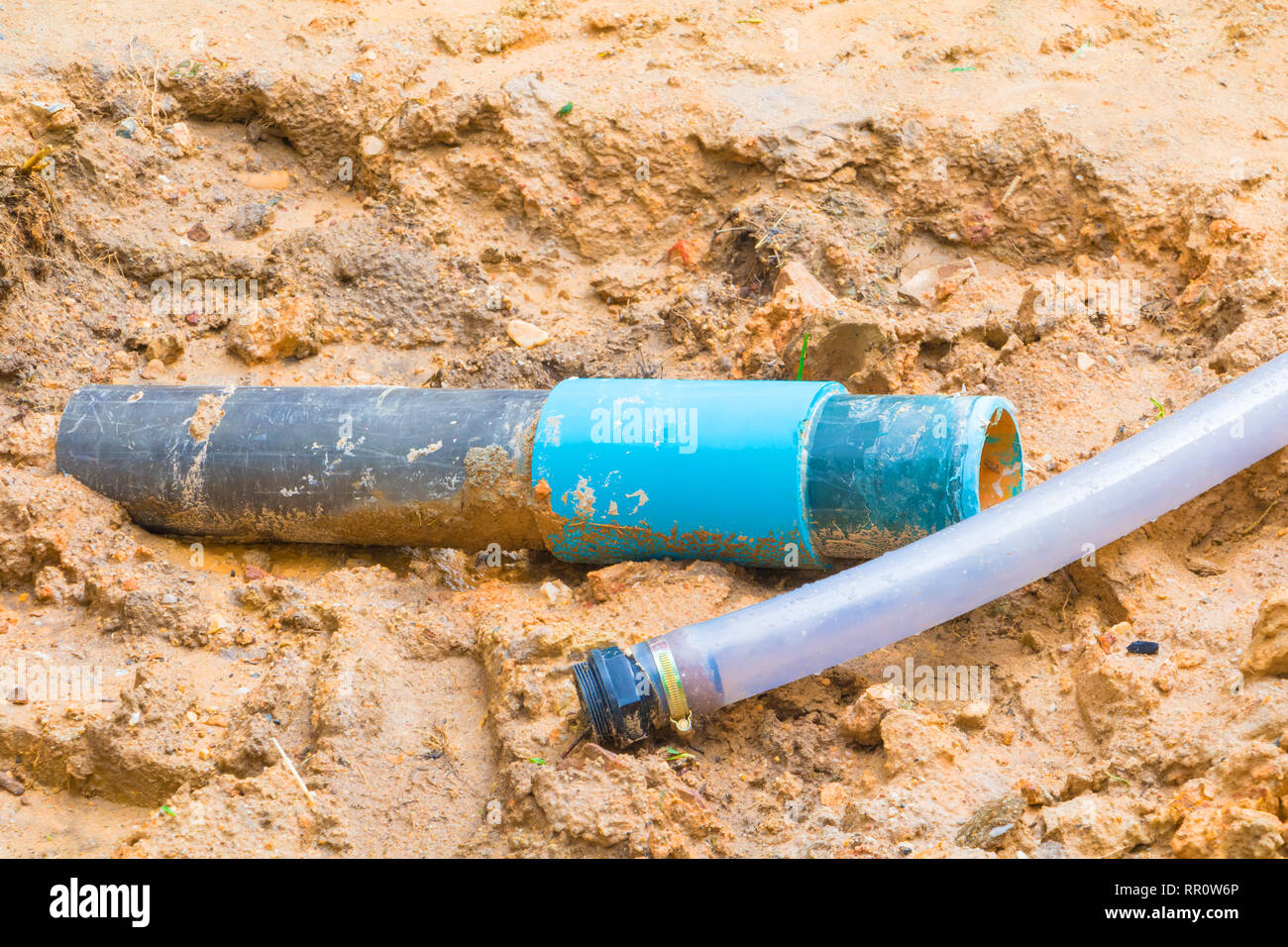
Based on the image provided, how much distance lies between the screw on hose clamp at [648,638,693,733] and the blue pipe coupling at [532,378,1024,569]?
2.02ft

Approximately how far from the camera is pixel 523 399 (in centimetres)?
366

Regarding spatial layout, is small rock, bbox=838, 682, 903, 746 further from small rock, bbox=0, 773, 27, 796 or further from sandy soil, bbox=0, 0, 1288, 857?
small rock, bbox=0, 773, 27, 796

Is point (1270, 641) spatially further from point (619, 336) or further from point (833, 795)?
point (619, 336)

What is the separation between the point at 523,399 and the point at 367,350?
114 cm

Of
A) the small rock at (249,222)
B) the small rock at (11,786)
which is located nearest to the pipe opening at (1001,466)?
the small rock at (11,786)

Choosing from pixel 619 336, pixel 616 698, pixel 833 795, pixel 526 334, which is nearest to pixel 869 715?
pixel 833 795

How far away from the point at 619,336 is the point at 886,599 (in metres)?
1.94

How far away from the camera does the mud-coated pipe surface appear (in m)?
3.57

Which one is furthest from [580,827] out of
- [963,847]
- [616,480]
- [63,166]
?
[63,166]

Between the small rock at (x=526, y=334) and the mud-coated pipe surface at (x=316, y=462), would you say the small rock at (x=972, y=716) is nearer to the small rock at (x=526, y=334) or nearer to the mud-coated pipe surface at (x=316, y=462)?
the mud-coated pipe surface at (x=316, y=462)

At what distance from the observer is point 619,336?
452cm

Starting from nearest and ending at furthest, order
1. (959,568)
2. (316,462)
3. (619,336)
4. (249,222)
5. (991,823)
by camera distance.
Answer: (991,823)
(959,568)
(316,462)
(619,336)
(249,222)

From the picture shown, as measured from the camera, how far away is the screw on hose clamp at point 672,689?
2.84 metres

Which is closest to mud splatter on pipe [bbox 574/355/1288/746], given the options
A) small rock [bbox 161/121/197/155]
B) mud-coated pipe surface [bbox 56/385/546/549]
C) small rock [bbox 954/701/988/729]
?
small rock [bbox 954/701/988/729]
